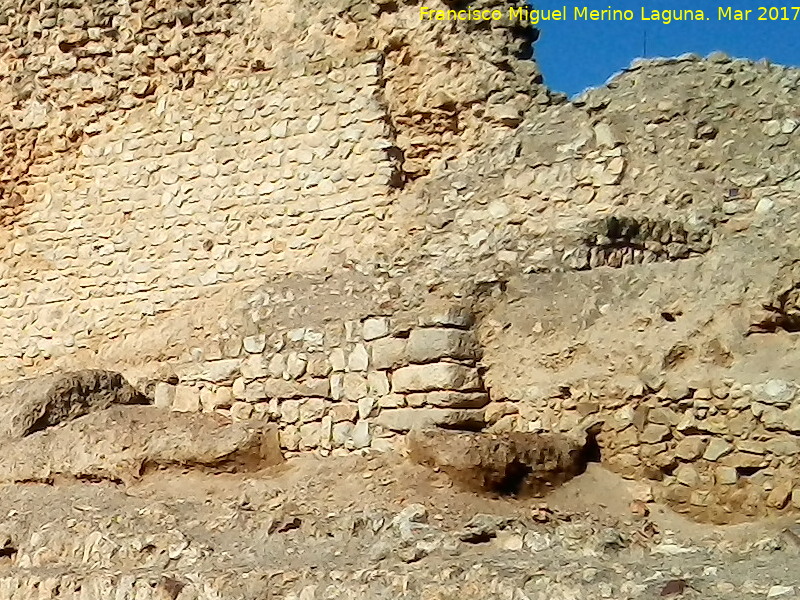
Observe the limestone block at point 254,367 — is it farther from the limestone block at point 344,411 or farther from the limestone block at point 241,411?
the limestone block at point 344,411

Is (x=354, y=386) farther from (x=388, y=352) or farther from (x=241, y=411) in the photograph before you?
(x=241, y=411)

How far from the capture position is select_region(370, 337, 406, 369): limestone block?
18.3 ft

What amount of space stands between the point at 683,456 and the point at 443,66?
3929 mm

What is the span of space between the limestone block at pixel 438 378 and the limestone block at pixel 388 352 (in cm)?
7

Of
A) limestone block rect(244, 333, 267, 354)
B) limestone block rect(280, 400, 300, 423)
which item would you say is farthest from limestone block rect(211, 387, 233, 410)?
limestone block rect(280, 400, 300, 423)

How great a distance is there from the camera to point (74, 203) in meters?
9.02

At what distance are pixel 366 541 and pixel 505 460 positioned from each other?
798 millimetres

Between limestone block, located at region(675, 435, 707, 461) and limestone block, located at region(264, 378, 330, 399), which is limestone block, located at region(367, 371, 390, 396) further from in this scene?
limestone block, located at region(675, 435, 707, 461)

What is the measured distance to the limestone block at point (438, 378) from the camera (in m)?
5.46

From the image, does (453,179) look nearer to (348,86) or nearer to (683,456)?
(348,86)

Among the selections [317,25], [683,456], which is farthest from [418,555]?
[317,25]

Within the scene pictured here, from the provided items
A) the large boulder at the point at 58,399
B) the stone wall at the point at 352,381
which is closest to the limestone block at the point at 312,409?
the stone wall at the point at 352,381

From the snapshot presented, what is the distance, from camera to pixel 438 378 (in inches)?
215

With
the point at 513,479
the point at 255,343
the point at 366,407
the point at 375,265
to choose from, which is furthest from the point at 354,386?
the point at 375,265
